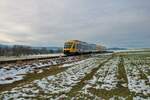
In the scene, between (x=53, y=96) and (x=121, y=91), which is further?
(x=121, y=91)

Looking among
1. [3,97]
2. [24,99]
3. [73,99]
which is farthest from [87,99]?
[3,97]

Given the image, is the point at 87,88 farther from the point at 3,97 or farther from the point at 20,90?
the point at 3,97

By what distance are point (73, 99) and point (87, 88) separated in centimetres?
308

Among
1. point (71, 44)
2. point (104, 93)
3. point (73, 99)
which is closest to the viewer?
point (73, 99)

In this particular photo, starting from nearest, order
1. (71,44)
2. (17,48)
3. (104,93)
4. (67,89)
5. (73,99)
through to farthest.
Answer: (73,99)
(104,93)
(67,89)
(71,44)
(17,48)

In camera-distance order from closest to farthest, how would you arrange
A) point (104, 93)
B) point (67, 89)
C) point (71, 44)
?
point (104, 93)
point (67, 89)
point (71, 44)

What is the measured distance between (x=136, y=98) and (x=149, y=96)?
723 millimetres

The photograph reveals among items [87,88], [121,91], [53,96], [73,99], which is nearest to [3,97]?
[53,96]

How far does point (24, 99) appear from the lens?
38.7 feet

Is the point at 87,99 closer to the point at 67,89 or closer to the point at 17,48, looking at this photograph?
the point at 67,89

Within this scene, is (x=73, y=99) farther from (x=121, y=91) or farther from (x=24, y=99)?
(x=121, y=91)

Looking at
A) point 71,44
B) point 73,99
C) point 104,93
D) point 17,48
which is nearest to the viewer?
point 73,99

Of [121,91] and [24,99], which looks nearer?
[24,99]

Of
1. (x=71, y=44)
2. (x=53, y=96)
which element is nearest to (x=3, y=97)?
(x=53, y=96)
